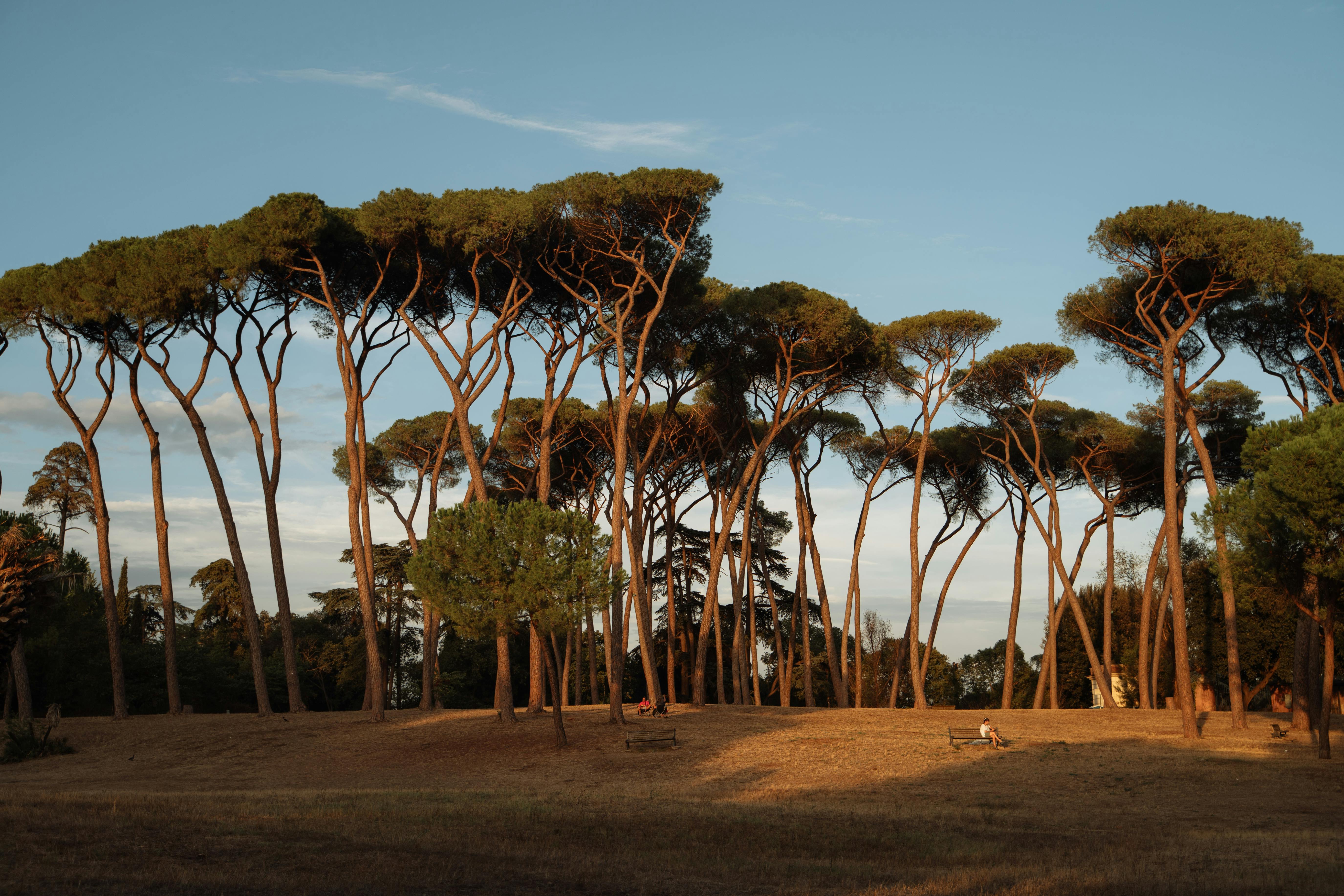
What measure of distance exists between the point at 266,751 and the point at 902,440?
2668cm

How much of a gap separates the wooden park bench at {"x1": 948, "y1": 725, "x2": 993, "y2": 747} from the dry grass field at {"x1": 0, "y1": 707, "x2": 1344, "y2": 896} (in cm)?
25

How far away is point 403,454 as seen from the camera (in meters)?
40.1

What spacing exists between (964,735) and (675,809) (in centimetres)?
1094

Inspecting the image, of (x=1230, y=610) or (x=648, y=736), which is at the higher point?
(x=1230, y=610)

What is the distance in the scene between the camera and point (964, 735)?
23.8m

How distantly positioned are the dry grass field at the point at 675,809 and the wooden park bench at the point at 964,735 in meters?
0.25

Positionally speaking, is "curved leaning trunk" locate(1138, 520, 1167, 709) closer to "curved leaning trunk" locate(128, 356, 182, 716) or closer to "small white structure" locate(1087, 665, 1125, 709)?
"small white structure" locate(1087, 665, 1125, 709)

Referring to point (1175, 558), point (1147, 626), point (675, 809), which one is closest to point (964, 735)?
point (1175, 558)

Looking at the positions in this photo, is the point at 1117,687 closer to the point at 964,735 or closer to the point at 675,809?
the point at 964,735

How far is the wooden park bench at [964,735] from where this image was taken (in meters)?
22.5

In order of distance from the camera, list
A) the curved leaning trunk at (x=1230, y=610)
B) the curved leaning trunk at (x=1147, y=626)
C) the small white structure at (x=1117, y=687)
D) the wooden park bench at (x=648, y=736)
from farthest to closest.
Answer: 1. the small white structure at (x=1117, y=687)
2. the curved leaning trunk at (x=1147, y=626)
3. the curved leaning trunk at (x=1230, y=610)
4. the wooden park bench at (x=648, y=736)

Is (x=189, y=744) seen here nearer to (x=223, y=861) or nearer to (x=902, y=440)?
(x=223, y=861)

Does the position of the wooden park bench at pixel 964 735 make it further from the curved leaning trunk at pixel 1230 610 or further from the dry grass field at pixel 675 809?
the curved leaning trunk at pixel 1230 610

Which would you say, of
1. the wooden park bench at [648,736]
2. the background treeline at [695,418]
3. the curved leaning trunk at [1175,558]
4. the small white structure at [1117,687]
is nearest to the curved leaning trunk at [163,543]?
the background treeline at [695,418]
